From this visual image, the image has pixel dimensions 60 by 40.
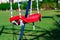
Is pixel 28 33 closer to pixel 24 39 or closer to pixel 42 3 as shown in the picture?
pixel 24 39

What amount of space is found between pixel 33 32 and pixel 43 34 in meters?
0.48

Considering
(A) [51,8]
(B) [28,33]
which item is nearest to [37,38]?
(B) [28,33]

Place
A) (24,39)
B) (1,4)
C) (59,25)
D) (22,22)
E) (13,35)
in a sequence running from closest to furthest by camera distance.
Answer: (22,22) < (24,39) < (13,35) < (59,25) < (1,4)

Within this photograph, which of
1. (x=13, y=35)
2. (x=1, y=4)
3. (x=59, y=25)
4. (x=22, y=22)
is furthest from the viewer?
(x=1, y=4)

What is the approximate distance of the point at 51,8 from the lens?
20.5 m

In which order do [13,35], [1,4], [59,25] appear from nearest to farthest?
[13,35] < [59,25] < [1,4]

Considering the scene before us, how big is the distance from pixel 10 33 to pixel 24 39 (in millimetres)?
1115

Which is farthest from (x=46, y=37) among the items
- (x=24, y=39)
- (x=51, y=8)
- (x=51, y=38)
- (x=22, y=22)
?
(x=51, y=8)

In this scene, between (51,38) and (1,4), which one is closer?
(51,38)

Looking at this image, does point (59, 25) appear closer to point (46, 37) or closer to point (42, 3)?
point (46, 37)

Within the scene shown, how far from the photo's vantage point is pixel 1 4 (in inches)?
803

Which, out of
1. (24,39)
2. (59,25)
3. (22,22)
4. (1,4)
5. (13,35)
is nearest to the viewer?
(22,22)

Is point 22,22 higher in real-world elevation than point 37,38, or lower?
higher

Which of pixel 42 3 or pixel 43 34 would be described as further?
pixel 42 3
